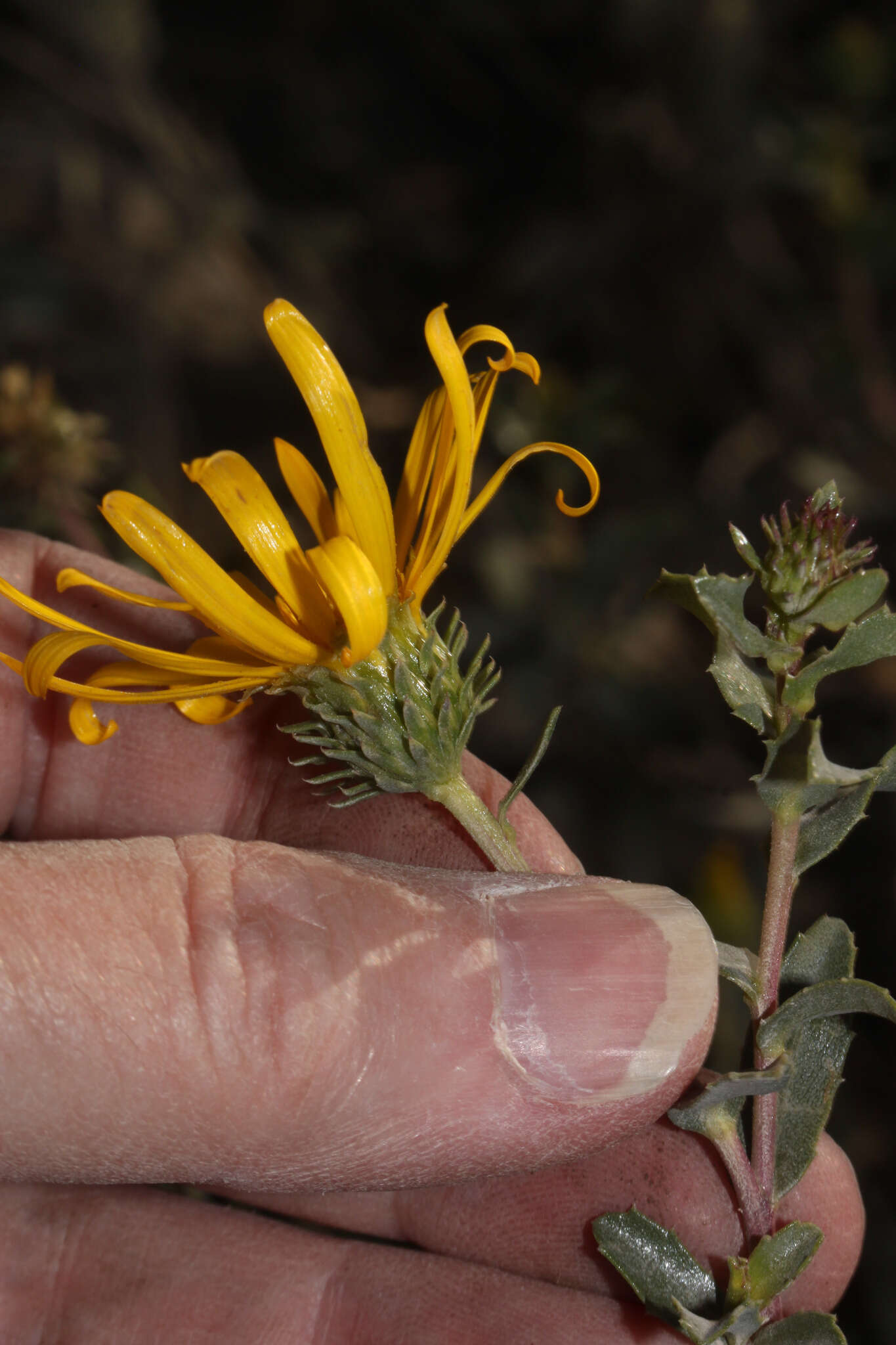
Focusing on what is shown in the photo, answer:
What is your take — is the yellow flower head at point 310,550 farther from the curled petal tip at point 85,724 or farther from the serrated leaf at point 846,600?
the serrated leaf at point 846,600

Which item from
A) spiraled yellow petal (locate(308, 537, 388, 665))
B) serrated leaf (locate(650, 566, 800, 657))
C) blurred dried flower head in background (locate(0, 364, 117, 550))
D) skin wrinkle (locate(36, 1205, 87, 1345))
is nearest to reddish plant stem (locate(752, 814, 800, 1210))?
serrated leaf (locate(650, 566, 800, 657))

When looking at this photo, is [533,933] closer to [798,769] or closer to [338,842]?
[798,769]

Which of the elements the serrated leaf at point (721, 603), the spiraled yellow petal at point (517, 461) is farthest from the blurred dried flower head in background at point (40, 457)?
the serrated leaf at point (721, 603)

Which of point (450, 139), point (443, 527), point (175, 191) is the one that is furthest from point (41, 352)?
point (443, 527)

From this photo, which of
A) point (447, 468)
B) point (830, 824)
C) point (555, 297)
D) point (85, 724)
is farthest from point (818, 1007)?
point (555, 297)

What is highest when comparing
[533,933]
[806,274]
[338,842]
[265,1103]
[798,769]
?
[806,274]

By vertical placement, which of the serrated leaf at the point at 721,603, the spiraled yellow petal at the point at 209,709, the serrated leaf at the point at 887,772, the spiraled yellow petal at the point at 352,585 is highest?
the serrated leaf at the point at 721,603
